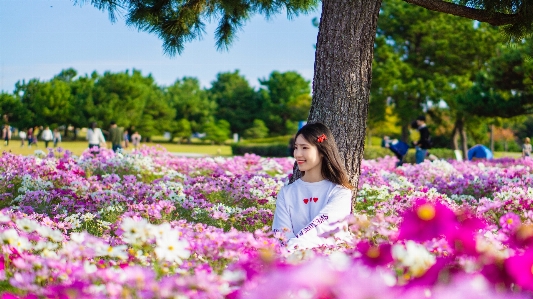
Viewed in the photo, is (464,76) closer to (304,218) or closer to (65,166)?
(65,166)

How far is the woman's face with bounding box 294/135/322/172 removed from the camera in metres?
3.52

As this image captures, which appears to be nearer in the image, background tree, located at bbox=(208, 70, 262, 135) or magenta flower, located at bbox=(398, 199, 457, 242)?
magenta flower, located at bbox=(398, 199, 457, 242)

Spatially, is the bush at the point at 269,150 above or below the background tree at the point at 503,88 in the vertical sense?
below

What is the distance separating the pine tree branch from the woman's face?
1.83 meters

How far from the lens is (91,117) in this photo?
149ft

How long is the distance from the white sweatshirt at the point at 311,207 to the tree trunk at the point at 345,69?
106 centimetres

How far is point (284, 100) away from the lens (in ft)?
178

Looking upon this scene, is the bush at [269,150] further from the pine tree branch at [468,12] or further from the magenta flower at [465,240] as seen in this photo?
the magenta flower at [465,240]

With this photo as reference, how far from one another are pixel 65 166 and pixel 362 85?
5127mm

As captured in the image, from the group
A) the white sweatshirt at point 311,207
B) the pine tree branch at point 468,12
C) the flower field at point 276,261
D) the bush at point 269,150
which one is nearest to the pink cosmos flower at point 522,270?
the flower field at point 276,261

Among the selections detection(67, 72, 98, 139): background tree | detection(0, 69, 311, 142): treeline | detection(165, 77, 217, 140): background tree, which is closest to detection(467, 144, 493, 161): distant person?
detection(0, 69, 311, 142): treeline

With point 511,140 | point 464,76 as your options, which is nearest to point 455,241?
point 464,76

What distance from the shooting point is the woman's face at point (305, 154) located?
3.52 metres

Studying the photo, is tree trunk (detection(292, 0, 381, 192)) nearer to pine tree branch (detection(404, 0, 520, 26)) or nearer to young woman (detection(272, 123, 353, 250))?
pine tree branch (detection(404, 0, 520, 26))
